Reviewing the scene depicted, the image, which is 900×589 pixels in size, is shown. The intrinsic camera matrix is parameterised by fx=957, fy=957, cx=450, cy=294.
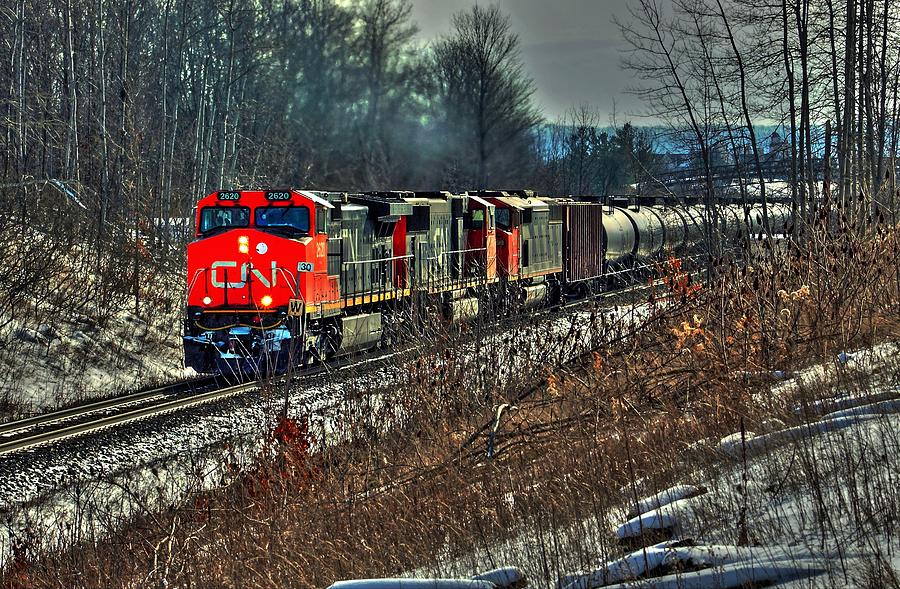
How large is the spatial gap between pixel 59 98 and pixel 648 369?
74.4 feet

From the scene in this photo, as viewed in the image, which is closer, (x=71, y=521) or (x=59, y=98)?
(x=71, y=521)

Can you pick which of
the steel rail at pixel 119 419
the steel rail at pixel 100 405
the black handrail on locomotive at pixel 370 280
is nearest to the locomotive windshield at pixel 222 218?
the black handrail on locomotive at pixel 370 280

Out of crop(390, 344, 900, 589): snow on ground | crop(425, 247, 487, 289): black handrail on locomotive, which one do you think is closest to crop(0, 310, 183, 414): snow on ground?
crop(425, 247, 487, 289): black handrail on locomotive

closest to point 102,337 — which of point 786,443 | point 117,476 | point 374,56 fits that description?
point 117,476

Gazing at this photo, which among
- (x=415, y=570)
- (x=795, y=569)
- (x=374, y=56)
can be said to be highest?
(x=374, y=56)

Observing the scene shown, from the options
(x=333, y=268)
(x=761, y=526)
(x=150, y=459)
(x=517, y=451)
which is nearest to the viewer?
(x=761, y=526)

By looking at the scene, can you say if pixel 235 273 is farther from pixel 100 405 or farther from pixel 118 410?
pixel 118 410

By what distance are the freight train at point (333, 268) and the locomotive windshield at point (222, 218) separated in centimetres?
2

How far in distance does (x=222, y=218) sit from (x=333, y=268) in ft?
6.54

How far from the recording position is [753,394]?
279 inches

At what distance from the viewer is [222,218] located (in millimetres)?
15781

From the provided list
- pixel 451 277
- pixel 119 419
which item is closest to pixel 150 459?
pixel 119 419

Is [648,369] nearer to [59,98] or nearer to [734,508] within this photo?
[734,508]

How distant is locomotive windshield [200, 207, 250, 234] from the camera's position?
15.7 meters
